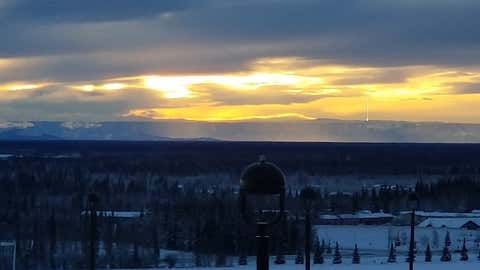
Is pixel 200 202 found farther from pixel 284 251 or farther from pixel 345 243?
pixel 284 251

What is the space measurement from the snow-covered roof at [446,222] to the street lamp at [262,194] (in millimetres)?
53854

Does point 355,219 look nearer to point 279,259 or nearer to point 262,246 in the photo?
point 279,259

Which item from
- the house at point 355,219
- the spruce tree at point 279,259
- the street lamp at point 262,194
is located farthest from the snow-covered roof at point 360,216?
the street lamp at point 262,194

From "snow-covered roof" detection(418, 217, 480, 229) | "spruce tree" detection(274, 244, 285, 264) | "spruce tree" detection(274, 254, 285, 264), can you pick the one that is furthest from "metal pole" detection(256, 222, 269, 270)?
"snow-covered roof" detection(418, 217, 480, 229)

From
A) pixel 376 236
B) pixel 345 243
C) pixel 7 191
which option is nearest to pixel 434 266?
pixel 345 243

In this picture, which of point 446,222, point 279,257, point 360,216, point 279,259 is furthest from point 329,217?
point 279,259

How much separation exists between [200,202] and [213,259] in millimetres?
22062

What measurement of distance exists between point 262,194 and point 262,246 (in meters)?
0.37

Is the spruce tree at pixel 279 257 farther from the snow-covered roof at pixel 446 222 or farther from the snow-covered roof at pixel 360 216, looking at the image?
the snow-covered roof at pixel 360 216

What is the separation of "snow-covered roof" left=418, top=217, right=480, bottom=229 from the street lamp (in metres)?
53.9

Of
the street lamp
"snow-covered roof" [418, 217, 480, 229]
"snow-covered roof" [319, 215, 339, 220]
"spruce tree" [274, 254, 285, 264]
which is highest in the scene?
the street lamp

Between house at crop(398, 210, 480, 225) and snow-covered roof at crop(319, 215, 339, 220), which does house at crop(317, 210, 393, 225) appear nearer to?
snow-covered roof at crop(319, 215, 339, 220)

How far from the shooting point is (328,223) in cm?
6119

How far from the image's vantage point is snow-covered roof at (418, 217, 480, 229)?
59.3 metres
